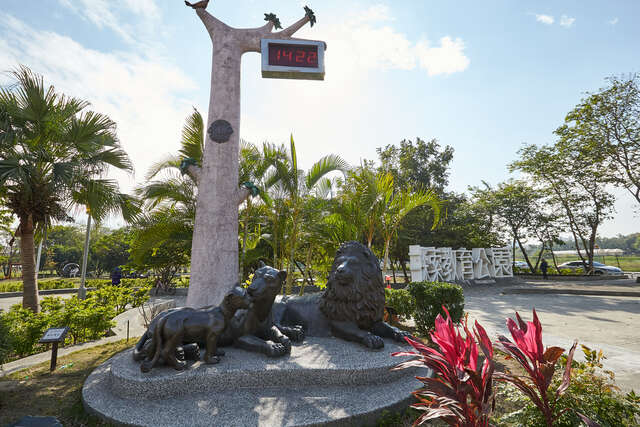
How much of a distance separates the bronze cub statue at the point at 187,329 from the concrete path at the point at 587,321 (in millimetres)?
2961

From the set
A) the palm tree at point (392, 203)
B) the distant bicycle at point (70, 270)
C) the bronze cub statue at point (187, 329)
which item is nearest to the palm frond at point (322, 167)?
the palm tree at point (392, 203)

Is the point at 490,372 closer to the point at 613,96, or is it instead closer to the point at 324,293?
the point at 324,293

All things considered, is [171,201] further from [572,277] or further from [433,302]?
[572,277]

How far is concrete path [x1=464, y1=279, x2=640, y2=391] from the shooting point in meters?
4.35

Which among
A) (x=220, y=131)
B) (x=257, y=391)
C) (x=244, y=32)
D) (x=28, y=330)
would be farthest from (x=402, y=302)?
(x=28, y=330)

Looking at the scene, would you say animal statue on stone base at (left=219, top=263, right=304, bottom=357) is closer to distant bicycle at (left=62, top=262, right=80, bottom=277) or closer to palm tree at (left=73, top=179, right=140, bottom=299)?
palm tree at (left=73, top=179, right=140, bottom=299)

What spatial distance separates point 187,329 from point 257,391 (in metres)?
0.85

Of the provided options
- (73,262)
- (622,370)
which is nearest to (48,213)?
(622,370)

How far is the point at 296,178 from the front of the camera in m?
6.96

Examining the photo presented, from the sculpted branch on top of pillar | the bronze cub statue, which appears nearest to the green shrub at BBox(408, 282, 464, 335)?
the bronze cub statue

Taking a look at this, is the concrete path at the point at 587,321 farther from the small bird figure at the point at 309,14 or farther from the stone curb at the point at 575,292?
the small bird figure at the point at 309,14

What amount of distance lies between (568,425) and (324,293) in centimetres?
250

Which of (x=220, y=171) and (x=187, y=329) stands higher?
(x=220, y=171)

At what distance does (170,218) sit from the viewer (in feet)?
26.7
